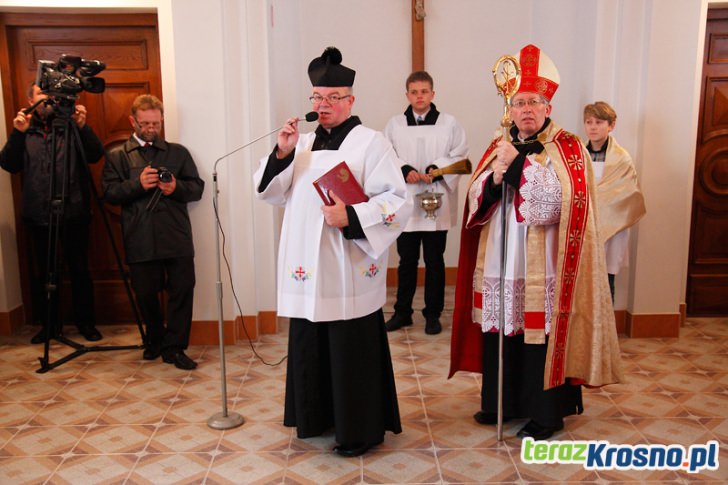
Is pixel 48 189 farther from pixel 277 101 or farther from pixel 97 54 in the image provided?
pixel 277 101

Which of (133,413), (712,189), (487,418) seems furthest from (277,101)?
(712,189)

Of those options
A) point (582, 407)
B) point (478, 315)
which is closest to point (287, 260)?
point (478, 315)

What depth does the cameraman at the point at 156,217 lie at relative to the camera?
4.62 meters

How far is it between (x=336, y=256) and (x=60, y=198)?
2.51 meters

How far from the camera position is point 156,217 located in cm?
465

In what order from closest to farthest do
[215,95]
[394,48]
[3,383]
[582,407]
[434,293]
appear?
[582,407] < [3,383] < [215,95] < [434,293] < [394,48]

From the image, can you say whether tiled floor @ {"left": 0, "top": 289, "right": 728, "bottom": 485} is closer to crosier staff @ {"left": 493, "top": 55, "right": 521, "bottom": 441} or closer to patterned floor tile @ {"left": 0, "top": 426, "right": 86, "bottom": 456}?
patterned floor tile @ {"left": 0, "top": 426, "right": 86, "bottom": 456}

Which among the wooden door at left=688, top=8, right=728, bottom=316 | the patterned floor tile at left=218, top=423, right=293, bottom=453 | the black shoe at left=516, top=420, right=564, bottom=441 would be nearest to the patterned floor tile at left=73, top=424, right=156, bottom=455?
the patterned floor tile at left=218, top=423, right=293, bottom=453

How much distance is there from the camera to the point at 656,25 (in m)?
4.99

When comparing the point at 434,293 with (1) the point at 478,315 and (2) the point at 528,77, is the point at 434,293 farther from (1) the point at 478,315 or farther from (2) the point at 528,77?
(2) the point at 528,77

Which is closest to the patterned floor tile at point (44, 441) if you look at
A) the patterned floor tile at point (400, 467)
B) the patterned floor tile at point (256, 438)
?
the patterned floor tile at point (256, 438)

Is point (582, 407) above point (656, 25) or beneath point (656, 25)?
beneath

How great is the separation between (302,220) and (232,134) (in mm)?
1970

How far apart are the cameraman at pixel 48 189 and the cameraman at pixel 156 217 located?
1.42 feet
